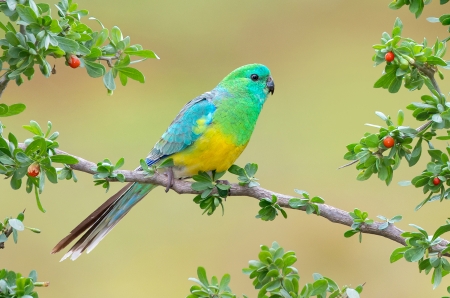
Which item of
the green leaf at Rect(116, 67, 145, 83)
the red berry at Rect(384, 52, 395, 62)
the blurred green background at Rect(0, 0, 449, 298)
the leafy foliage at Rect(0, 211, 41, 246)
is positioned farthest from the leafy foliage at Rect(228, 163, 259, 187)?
the blurred green background at Rect(0, 0, 449, 298)

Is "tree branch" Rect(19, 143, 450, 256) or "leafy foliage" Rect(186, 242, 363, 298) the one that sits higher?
"tree branch" Rect(19, 143, 450, 256)

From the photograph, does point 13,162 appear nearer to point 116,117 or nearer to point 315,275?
point 315,275

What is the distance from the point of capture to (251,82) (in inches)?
92.4

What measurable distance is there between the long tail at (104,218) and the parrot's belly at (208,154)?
0.15m

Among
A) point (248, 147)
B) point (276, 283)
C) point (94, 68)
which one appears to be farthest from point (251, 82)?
point (248, 147)

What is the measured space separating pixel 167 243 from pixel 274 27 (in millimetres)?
2085

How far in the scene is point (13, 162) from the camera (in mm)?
1262

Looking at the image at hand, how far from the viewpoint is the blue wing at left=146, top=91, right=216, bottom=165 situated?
2.12 metres

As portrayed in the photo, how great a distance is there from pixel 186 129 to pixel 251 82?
14.7 inches

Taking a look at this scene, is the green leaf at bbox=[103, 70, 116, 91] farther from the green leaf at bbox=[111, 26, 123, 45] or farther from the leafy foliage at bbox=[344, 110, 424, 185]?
the leafy foliage at bbox=[344, 110, 424, 185]

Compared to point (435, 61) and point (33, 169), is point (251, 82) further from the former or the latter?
point (33, 169)

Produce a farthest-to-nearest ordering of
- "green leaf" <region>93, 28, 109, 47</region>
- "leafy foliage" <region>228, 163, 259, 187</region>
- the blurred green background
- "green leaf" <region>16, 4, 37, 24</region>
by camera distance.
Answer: the blurred green background
"leafy foliage" <region>228, 163, 259, 187</region>
"green leaf" <region>93, 28, 109, 47</region>
"green leaf" <region>16, 4, 37, 24</region>

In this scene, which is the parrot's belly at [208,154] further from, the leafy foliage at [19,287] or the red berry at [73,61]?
the leafy foliage at [19,287]

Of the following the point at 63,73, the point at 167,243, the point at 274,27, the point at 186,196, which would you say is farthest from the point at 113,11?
the point at 167,243
